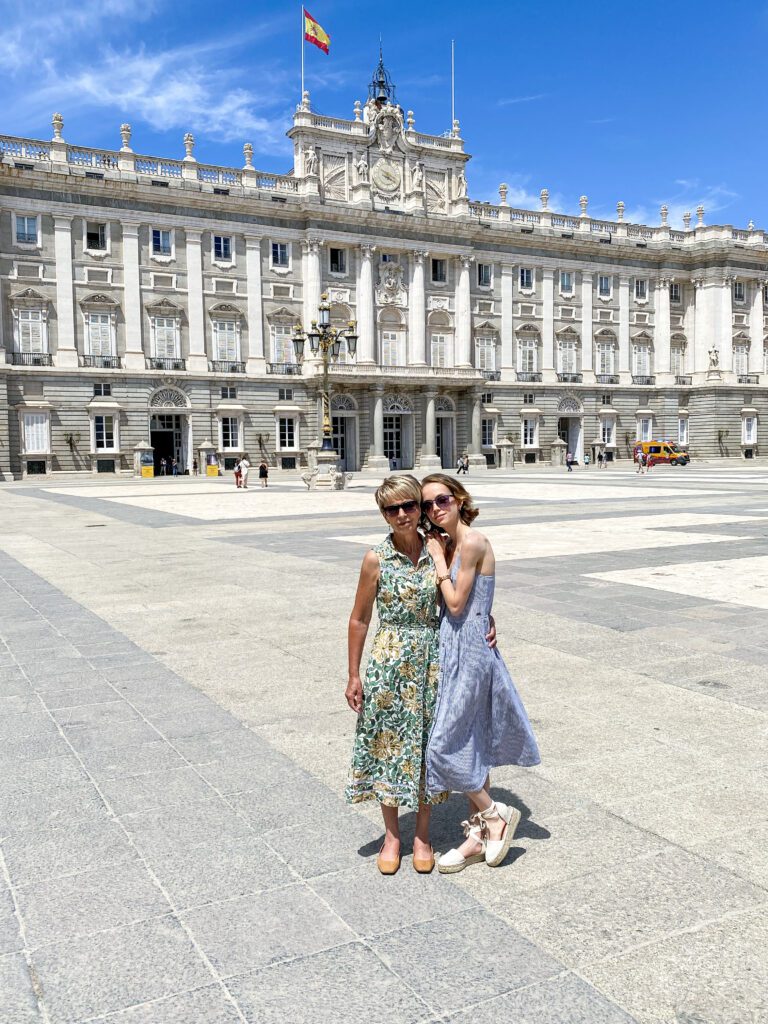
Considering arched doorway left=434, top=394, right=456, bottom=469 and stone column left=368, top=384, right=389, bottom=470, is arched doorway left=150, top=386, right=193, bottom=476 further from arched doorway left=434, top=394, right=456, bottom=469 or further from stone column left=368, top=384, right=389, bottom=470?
arched doorway left=434, top=394, right=456, bottom=469

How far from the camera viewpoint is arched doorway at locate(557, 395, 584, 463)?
59.5 m

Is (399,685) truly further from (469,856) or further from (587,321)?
(587,321)

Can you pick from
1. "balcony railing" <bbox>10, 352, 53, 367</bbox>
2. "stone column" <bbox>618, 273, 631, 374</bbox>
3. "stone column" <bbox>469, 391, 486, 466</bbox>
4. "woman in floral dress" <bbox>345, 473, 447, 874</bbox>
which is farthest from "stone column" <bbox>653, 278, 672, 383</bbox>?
"woman in floral dress" <bbox>345, 473, 447, 874</bbox>

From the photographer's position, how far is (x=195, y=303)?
47.5 metres

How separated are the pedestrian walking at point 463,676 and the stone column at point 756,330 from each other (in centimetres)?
6744

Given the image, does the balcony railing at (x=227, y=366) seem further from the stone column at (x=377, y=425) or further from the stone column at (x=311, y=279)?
the stone column at (x=377, y=425)

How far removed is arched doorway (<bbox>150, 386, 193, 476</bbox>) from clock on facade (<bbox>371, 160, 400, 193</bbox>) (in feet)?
58.9

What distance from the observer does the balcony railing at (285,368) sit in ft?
164

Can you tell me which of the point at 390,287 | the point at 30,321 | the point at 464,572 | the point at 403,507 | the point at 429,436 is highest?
the point at 390,287

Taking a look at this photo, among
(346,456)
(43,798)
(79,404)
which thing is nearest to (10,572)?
(43,798)

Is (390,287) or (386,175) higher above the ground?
(386,175)

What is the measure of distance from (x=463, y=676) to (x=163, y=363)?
4590cm

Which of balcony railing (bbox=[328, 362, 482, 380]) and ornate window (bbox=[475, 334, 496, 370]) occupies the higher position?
ornate window (bbox=[475, 334, 496, 370])

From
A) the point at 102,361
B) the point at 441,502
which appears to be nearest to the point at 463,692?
the point at 441,502
